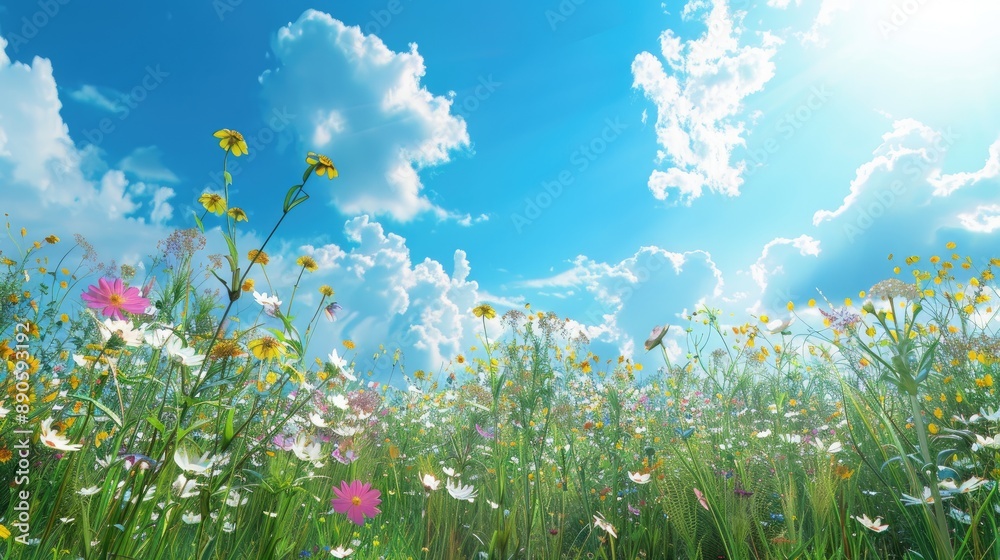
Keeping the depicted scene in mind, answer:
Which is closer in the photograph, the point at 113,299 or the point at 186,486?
the point at 113,299

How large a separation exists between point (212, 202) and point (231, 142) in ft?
0.82

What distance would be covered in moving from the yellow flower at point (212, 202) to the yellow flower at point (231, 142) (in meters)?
0.22

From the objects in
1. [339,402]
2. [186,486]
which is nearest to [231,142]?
[186,486]

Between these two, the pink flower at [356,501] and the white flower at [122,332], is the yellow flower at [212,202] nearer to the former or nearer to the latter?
the white flower at [122,332]

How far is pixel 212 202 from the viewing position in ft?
5.32

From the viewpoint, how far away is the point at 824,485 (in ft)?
5.62

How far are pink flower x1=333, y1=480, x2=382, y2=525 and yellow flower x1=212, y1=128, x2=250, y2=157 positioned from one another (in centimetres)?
92

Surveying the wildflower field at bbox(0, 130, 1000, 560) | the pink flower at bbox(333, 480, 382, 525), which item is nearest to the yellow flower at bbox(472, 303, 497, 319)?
the wildflower field at bbox(0, 130, 1000, 560)

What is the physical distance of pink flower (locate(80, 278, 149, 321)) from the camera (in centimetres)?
133

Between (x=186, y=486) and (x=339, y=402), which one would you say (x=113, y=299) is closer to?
(x=186, y=486)

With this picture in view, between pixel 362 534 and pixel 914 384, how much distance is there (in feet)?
7.15
